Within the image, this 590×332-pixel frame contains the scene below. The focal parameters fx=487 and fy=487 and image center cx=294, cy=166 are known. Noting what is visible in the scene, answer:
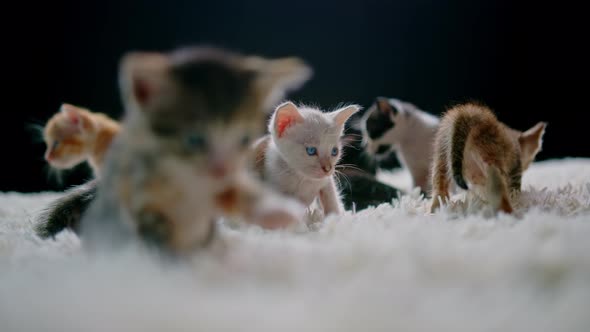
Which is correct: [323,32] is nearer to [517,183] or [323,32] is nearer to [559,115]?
[559,115]

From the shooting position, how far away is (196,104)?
578 mm

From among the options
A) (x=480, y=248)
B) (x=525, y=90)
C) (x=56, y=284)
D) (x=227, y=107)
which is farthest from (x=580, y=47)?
(x=56, y=284)

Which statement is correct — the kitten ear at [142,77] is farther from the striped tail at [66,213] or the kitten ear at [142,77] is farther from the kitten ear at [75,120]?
the kitten ear at [75,120]

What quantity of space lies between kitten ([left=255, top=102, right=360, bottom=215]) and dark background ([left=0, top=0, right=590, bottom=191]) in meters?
1.26

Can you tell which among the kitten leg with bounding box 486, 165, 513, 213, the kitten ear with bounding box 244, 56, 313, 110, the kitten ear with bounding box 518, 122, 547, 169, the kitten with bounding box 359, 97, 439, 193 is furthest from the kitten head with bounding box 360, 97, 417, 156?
the kitten ear with bounding box 244, 56, 313, 110

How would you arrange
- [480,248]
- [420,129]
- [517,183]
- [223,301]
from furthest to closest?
[420,129]
[517,183]
[480,248]
[223,301]

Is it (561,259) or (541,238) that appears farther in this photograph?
(541,238)

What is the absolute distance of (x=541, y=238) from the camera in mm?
697

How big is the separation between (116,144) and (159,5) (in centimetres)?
203

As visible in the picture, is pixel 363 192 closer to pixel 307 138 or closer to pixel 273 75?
pixel 307 138

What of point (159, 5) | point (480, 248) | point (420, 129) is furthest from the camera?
point (159, 5)

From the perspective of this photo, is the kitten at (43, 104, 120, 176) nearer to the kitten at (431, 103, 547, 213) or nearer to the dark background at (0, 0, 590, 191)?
the kitten at (431, 103, 547, 213)

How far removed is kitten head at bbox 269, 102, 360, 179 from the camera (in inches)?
47.1

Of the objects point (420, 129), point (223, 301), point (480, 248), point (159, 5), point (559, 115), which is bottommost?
point (223, 301)
